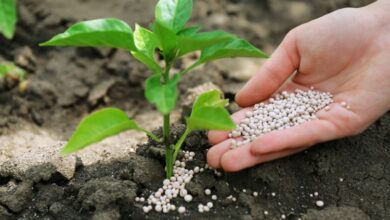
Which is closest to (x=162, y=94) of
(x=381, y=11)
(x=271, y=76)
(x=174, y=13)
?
(x=174, y=13)

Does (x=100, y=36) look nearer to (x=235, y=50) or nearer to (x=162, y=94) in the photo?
(x=162, y=94)

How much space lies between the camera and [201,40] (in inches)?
58.7

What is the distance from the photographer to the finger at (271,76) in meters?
2.04

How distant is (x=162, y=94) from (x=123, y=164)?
66 centimetres

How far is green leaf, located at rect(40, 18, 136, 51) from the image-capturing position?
1496mm

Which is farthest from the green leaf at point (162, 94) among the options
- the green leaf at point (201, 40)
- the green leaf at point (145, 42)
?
the green leaf at point (145, 42)

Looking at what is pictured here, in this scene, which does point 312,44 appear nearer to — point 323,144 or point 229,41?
point 323,144

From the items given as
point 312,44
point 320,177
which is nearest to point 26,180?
point 320,177

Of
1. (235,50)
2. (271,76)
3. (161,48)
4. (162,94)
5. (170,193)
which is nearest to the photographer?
(162,94)

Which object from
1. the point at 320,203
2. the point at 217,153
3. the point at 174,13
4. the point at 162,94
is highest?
the point at 174,13

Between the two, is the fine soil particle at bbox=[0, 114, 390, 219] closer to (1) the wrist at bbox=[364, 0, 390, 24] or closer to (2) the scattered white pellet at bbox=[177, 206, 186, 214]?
(2) the scattered white pellet at bbox=[177, 206, 186, 214]

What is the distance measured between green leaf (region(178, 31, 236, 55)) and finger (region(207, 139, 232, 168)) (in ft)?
1.33

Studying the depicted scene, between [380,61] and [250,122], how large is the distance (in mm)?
596

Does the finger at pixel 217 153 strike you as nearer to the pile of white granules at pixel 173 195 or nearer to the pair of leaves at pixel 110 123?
the pile of white granules at pixel 173 195
